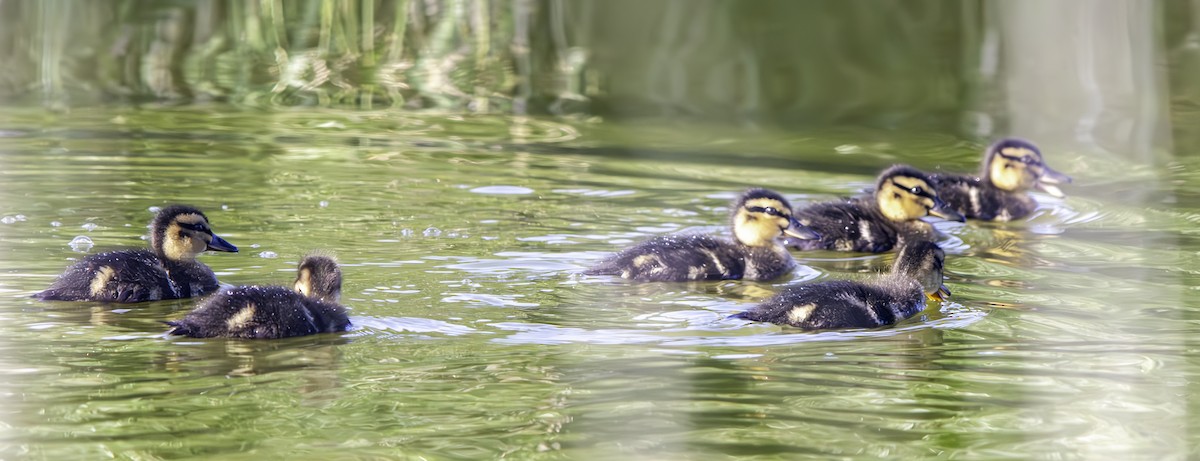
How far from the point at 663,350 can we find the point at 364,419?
3.66 feet

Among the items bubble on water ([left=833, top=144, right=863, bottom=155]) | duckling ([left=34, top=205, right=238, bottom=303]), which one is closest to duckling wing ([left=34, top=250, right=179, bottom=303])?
duckling ([left=34, top=205, right=238, bottom=303])

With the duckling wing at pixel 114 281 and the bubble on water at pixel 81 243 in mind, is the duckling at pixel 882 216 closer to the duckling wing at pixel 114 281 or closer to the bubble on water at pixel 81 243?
the duckling wing at pixel 114 281

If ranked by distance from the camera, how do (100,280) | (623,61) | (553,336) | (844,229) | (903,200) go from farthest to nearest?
1. (623,61)
2. (903,200)
3. (844,229)
4. (100,280)
5. (553,336)

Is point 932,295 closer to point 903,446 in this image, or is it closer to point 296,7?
point 903,446

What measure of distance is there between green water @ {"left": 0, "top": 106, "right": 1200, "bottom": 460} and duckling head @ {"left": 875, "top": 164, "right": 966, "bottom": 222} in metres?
0.25

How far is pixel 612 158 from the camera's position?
33.5 feet

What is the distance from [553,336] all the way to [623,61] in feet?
29.7

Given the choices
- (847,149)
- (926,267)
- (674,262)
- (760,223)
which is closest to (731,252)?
(760,223)

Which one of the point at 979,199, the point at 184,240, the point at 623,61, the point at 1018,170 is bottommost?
the point at 979,199

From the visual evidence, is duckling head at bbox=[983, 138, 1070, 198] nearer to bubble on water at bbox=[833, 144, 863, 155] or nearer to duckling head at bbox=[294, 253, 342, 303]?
bubble on water at bbox=[833, 144, 863, 155]

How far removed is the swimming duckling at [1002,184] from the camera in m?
8.67

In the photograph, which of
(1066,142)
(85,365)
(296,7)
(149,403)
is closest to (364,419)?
(149,403)

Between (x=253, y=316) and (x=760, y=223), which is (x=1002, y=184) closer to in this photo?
(x=760, y=223)

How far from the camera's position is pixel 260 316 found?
5.36 meters
